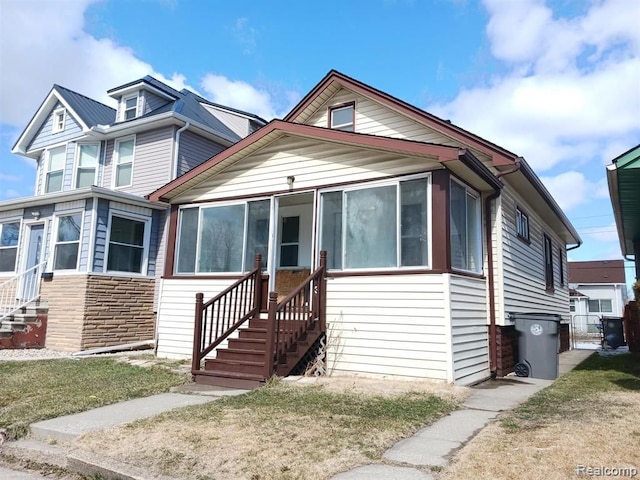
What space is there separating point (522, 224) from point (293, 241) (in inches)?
203

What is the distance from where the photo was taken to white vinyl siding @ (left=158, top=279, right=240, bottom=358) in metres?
10.0

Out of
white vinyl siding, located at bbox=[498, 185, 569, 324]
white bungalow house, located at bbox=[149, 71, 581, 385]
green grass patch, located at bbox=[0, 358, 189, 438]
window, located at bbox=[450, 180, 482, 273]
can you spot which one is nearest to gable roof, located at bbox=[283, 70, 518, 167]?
white bungalow house, located at bbox=[149, 71, 581, 385]

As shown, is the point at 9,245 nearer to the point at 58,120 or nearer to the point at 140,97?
the point at 58,120

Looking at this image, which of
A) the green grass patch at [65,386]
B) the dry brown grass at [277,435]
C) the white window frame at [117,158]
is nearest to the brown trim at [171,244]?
the green grass patch at [65,386]

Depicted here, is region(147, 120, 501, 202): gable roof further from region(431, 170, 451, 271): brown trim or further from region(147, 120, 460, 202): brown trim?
region(431, 170, 451, 271): brown trim

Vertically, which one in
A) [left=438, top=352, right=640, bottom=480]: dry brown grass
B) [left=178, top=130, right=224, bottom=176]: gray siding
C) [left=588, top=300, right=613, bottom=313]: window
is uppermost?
[left=178, top=130, right=224, bottom=176]: gray siding

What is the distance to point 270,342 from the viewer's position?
716 centimetres

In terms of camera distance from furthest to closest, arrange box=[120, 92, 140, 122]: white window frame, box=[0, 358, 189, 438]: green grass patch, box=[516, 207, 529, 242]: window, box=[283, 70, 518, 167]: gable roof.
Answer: box=[120, 92, 140, 122]: white window frame → box=[516, 207, 529, 242]: window → box=[283, 70, 518, 167]: gable roof → box=[0, 358, 189, 438]: green grass patch

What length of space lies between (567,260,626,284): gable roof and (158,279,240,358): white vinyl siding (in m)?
32.8

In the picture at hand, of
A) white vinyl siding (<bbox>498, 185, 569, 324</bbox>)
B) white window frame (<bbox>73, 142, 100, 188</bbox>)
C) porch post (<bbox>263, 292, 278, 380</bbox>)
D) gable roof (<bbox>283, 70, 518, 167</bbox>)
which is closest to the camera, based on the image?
porch post (<bbox>263, 292, 278, 380</bbox>)

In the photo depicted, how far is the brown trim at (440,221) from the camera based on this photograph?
7342 mm

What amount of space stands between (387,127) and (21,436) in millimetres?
7999

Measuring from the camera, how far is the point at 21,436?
496 centimetres

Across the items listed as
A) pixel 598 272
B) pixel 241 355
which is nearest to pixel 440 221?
pixel 241 355
